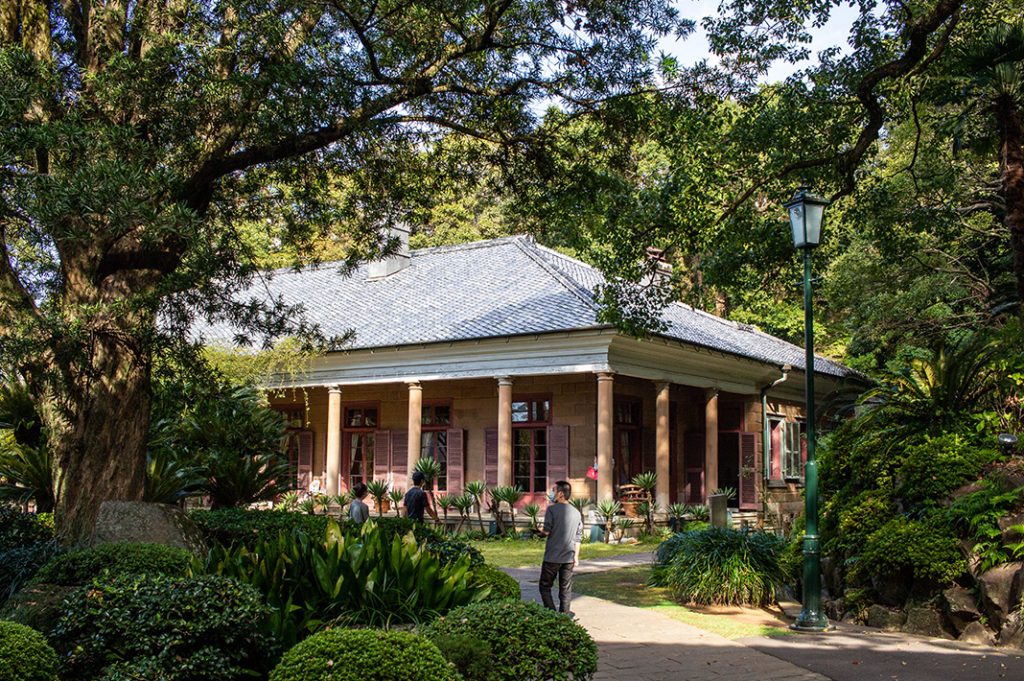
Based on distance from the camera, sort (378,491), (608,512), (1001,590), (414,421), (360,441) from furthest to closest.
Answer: (360,441)
(414,421)
(378,491)
(608,512)
(1001,590)

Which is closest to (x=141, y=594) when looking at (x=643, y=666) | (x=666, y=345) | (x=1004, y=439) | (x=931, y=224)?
(x=643, y=666)

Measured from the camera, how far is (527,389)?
22.8m

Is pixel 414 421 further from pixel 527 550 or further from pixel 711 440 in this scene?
pixel 711 440

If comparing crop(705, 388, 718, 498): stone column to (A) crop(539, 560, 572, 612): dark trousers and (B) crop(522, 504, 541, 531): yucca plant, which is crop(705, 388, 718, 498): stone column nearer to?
(B) crop(522, 504, 541, 531): yucca plant

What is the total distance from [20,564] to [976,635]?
9675 millimetres

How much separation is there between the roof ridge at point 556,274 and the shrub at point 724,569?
28.7ft

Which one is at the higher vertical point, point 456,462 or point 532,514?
point 456,462

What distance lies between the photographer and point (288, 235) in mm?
12500

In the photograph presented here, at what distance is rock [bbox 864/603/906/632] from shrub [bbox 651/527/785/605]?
149 centimetres

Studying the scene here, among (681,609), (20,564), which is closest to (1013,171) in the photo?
(681,609)

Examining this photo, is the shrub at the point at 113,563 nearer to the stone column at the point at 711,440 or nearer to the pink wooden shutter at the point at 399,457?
the pink wooden shutter at the point at 399,457

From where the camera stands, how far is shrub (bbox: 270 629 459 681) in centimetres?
504

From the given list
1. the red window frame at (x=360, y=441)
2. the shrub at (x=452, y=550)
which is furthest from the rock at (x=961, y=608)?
the red window frame at (x=360, y=441)

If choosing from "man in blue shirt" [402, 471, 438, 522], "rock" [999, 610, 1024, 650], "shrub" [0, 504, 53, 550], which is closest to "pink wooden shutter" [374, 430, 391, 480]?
"man in blue shirt" [402, 471, 438, 522]
